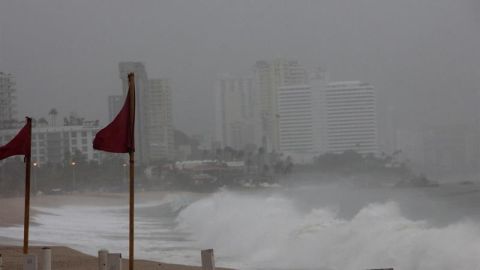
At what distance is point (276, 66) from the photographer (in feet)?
274

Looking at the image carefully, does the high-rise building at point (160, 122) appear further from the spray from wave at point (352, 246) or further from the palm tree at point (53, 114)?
the spray from wave at point (352, 246)

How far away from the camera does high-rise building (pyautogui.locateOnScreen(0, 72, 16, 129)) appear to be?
69294mm

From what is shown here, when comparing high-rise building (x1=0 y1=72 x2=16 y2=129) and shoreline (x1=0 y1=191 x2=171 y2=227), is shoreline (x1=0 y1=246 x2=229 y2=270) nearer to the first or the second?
shoreline (x1=0 y1=191 x2=171 y2=227)

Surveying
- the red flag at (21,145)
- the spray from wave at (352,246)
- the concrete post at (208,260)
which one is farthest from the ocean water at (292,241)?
the concrete post at (208,260)

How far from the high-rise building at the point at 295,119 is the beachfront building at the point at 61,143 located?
16117mm

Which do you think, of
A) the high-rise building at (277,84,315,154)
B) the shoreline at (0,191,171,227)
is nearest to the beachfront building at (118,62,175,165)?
the shoreline at (0,191,171,227)

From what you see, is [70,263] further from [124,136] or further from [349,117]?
[349,117]

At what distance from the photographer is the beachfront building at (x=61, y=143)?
81.6m

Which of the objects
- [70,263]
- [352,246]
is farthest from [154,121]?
[70,263]

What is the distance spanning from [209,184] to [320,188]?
9.60 m

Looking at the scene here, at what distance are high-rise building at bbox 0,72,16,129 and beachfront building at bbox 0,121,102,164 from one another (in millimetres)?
7391

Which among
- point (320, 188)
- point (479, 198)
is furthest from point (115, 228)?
point (320, 188)

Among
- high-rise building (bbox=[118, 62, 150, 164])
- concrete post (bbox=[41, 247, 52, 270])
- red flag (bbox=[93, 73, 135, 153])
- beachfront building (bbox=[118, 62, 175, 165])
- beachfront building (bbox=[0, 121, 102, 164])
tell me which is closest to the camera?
red flag (bbox=[93, 73, 135, 153])

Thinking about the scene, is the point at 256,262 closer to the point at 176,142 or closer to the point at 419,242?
the point at 419,242
